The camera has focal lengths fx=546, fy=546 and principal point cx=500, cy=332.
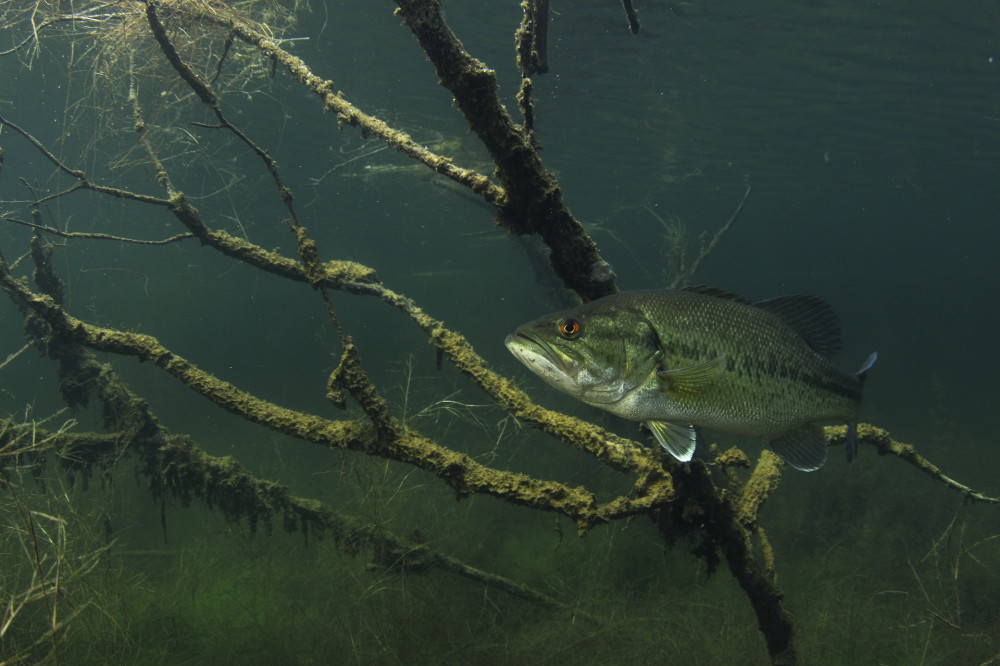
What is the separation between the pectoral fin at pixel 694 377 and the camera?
7.00ft

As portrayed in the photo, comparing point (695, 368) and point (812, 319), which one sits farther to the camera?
point (812, 319)

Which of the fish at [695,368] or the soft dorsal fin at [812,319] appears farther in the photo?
the soft dorsal fin at [812,319]

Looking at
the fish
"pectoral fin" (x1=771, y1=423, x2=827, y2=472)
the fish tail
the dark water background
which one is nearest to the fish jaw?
the fish

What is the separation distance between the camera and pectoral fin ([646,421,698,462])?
7.08 ft

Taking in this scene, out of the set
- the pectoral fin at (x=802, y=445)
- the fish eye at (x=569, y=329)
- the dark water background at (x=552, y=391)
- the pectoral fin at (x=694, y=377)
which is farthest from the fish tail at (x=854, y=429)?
the dark water background at (x=552, y=391)

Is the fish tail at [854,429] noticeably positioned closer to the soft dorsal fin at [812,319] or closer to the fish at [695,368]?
the fish at [695,368]

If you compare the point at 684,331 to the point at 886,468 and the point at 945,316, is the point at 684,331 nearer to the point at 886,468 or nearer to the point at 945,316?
the point at 886,468

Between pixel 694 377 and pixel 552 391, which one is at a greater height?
pixel 694 377

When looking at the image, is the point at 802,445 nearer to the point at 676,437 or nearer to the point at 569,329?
the point at 676,437

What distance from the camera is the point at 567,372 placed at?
2207 millimetres

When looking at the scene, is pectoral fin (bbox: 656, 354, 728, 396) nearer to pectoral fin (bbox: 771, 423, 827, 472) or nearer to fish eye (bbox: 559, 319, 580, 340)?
fish eye (bbox: 559, 319, 580, 340)

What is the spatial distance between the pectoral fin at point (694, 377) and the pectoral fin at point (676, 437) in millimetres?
168

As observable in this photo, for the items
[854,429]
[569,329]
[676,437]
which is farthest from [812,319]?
[569,329]

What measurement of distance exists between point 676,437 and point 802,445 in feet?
2.22
